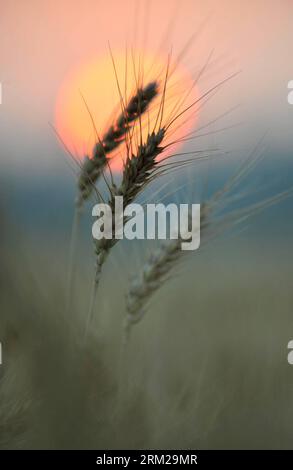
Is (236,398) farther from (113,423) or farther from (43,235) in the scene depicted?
(43,235)

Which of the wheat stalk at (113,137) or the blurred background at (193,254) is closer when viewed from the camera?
the wheat stalk at (113,137)

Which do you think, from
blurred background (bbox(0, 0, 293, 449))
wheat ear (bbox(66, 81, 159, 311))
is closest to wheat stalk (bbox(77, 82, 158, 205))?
wheat ear (bbox(66, 81, 159, 311))

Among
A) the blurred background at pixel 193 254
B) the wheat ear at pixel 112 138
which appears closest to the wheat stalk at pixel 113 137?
the wheat ear at pixel 112 138

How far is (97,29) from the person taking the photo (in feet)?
4.03

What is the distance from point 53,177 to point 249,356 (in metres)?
0.59

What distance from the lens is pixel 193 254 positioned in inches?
47.5

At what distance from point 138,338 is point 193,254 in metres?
0.22

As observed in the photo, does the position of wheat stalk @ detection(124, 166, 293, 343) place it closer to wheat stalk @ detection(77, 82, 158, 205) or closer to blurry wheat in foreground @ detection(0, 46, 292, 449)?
blurry wheat in foreground @ detection(0, 46, 292, 449)

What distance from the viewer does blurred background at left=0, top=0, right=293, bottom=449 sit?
4.01 feet

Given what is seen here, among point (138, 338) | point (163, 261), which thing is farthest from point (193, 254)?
point (138, 338)

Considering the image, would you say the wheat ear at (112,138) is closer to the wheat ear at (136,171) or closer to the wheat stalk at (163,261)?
the wheat ear at (136,171)

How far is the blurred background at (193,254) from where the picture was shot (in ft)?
4.01

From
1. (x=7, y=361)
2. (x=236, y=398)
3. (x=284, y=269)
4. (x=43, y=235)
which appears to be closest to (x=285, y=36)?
(x=284, y=269)

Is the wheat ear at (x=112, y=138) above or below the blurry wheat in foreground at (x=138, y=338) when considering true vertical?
above
